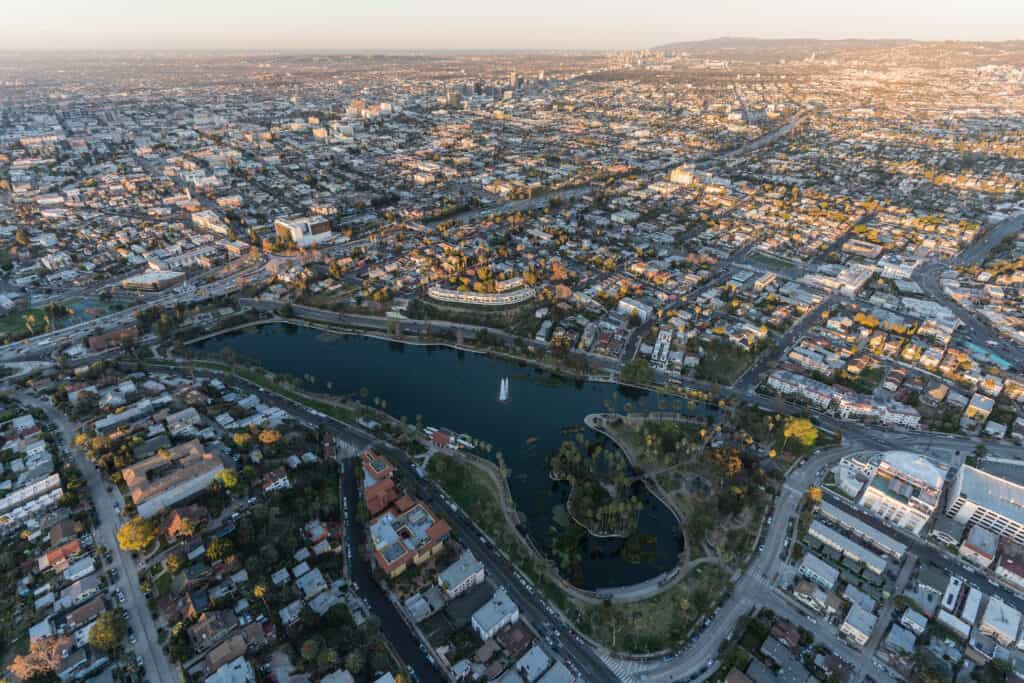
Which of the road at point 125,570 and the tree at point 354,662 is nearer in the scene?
the tree at point 354,662

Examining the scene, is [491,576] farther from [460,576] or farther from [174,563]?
[174,563]

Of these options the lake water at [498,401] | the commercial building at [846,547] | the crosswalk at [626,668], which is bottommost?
the lake water at [498,401]

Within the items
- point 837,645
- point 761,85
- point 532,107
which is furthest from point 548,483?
point 761,85

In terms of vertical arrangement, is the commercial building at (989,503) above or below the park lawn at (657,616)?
above

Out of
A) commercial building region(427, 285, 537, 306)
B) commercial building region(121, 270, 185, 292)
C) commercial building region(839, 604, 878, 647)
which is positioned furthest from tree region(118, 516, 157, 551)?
commercial building region(121, 270, 185, 292)

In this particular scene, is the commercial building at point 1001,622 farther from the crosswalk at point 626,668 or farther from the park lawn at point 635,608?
the crosswalk at point 626,668

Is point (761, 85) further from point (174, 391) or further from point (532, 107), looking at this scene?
point (174, 391)

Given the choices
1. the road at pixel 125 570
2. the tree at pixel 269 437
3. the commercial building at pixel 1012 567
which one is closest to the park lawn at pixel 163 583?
the road at pixel 125 570
